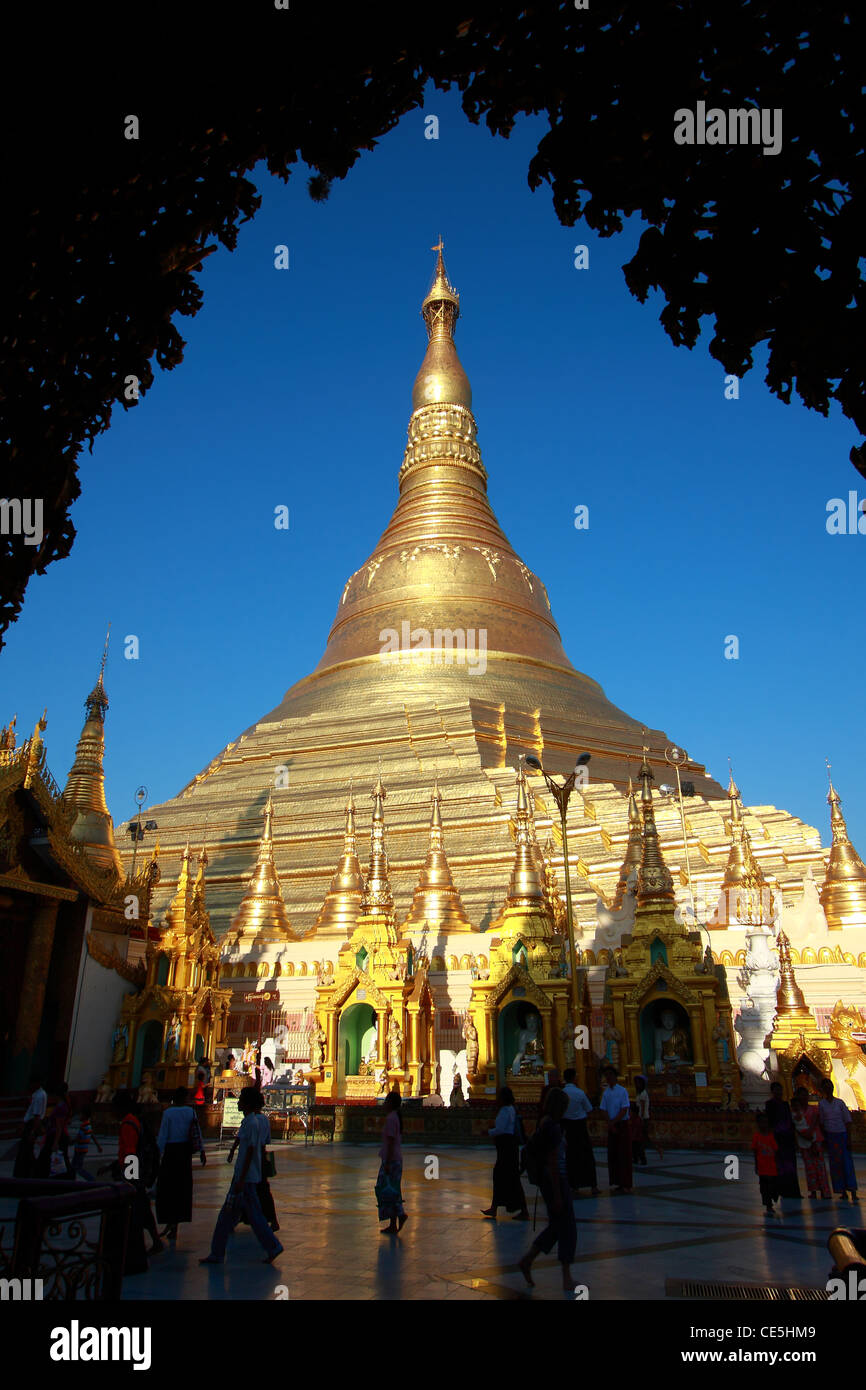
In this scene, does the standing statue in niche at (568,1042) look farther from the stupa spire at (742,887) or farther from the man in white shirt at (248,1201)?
the man in white shirt at (248,1201)

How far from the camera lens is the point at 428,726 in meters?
34.2

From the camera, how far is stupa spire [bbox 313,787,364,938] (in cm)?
2481

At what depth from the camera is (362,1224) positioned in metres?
7.78

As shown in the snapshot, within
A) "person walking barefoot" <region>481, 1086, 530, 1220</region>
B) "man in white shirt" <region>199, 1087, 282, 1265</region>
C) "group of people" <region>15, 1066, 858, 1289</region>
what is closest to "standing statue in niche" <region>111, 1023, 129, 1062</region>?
"group of people" <region>15, 1066, 858, 1289</region>

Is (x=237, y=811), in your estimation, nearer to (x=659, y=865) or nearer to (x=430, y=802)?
(x=430, y=802)

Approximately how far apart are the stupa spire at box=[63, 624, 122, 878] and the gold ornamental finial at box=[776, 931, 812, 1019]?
1691 centimetres

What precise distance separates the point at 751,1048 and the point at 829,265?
1790cm

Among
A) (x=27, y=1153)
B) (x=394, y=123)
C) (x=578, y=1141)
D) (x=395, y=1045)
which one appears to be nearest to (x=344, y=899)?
(x=395, y=1045)

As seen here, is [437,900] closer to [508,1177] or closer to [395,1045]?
[395,1045]

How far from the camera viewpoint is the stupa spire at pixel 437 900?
23812 millimetres

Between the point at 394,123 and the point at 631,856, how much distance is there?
2271 cm
